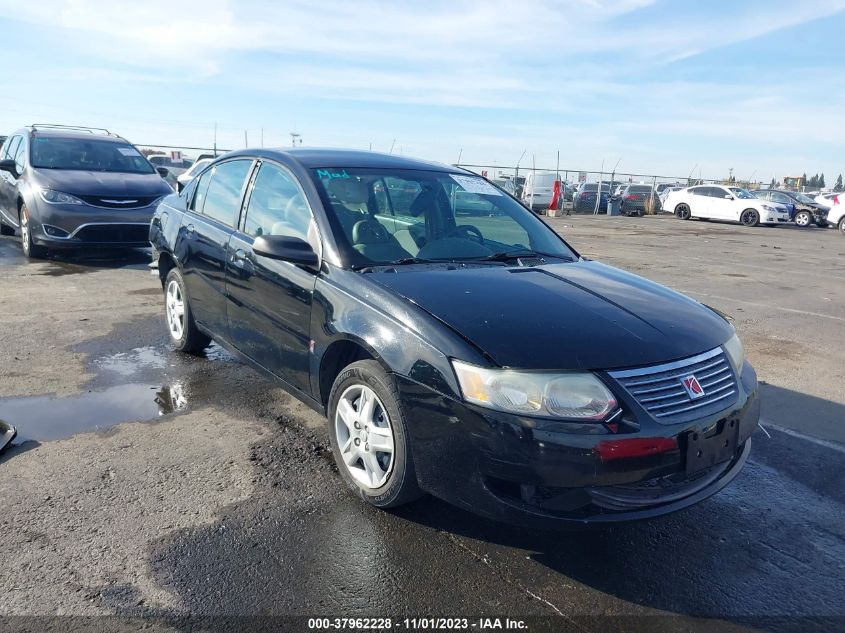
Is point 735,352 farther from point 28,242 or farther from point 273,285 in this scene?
point 28,242

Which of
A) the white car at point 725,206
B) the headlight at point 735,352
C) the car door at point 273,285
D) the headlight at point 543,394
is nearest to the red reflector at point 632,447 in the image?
the headlight at point 543,394

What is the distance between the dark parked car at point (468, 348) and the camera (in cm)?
271

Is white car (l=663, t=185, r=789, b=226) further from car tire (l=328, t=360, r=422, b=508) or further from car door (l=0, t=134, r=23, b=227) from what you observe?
car tire (l=328, t=360, r=422, b=508)

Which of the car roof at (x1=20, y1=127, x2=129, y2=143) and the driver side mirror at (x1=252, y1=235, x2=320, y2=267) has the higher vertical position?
the car roof at (x1=20, y1=127, x2=129, y2=143)

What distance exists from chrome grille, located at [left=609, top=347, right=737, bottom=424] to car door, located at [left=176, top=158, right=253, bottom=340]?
113 inches

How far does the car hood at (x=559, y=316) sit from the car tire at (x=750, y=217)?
90.9 feet

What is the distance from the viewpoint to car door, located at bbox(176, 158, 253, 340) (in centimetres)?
471

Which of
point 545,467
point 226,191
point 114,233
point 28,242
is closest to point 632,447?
point 545,467

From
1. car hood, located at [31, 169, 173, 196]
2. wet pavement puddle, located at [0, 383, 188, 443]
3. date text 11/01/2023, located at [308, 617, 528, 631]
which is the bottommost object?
date text 11/01/2023, located at [308, 617, 528, 631]

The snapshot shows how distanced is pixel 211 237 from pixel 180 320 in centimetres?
115

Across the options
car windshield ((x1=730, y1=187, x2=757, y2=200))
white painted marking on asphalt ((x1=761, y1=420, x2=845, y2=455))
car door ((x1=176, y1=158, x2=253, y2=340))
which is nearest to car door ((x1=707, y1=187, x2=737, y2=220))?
car windshield ((x1=730, y1=187, x2=757, y2=200))

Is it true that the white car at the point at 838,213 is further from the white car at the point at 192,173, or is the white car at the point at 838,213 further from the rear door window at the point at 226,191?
the rear door window at the point at 226,191

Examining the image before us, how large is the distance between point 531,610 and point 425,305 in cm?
132

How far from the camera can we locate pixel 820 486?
12.5 ft
